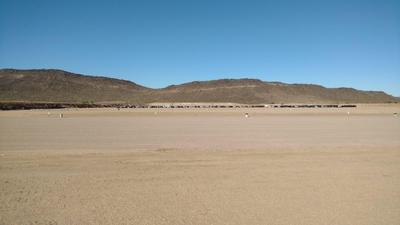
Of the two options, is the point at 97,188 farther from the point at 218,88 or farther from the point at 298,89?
the point at 298,89

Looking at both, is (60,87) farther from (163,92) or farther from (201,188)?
(201,188)

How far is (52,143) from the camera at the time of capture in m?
12.8

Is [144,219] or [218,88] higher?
[218,88]

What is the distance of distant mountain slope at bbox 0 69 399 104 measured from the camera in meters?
98.9

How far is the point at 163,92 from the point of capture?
4557 inches

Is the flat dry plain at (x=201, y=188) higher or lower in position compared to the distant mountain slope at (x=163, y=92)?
lower

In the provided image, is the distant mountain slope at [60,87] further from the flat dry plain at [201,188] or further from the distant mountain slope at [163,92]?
the flat dry plain at [201,188]

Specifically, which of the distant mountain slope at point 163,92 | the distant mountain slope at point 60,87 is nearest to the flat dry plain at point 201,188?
the distant mountain slope at point 163,92

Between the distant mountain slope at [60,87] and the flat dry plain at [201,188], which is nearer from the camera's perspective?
the flat dry plain at [201,188]

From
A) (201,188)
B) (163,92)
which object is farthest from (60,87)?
(201,188)

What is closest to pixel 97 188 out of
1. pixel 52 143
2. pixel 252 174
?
pixel 252 174

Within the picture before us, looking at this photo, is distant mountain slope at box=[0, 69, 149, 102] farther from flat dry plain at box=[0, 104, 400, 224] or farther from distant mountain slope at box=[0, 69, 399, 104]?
flat dry plain at box=[0, 104, 400, 224]

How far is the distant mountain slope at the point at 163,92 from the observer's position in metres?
98.9

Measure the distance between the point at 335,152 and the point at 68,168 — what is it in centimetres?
887
